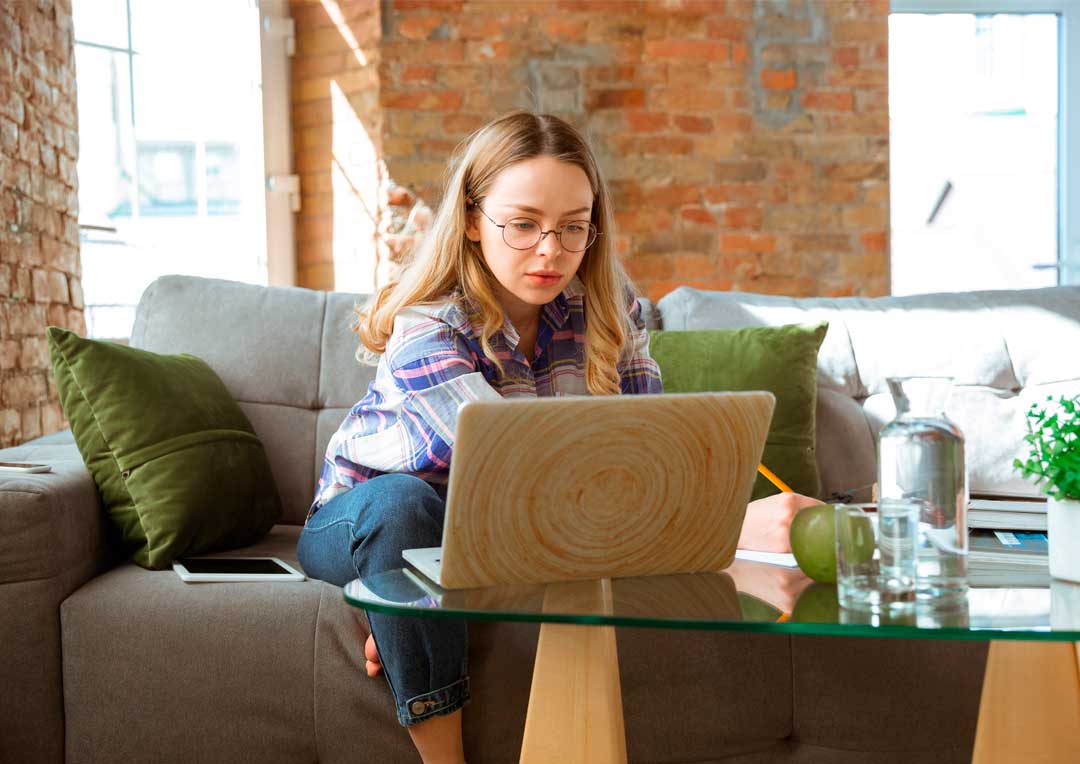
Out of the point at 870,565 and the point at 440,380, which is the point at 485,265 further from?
the point at 870,565

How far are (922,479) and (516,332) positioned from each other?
0.84 m

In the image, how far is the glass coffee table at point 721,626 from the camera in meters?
0.92

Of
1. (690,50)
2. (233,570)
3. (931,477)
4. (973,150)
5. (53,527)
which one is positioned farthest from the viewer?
(973,150)

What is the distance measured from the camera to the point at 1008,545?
1.27 m

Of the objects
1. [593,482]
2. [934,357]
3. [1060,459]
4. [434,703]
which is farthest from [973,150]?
[593,482]

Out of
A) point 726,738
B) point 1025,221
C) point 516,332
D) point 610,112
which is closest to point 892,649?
point 726,738

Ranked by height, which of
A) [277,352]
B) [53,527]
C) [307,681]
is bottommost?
[307,681]

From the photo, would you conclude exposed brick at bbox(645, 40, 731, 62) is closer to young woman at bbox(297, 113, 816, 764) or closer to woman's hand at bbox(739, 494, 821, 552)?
young woman at bbox(297, 113, 816, 764)

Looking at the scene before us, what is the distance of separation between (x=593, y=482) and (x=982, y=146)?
3.82 m

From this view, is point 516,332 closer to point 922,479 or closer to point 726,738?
point 726,738

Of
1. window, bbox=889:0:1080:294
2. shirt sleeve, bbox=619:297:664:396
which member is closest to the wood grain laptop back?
shirt sleeve, bbox=619:297:664:396

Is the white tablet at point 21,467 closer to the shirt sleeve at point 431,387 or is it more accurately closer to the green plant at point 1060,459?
the shirt sleeve at point 431,387

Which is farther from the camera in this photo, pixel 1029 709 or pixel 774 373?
pixel 774 373

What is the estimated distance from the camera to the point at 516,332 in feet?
5.76
